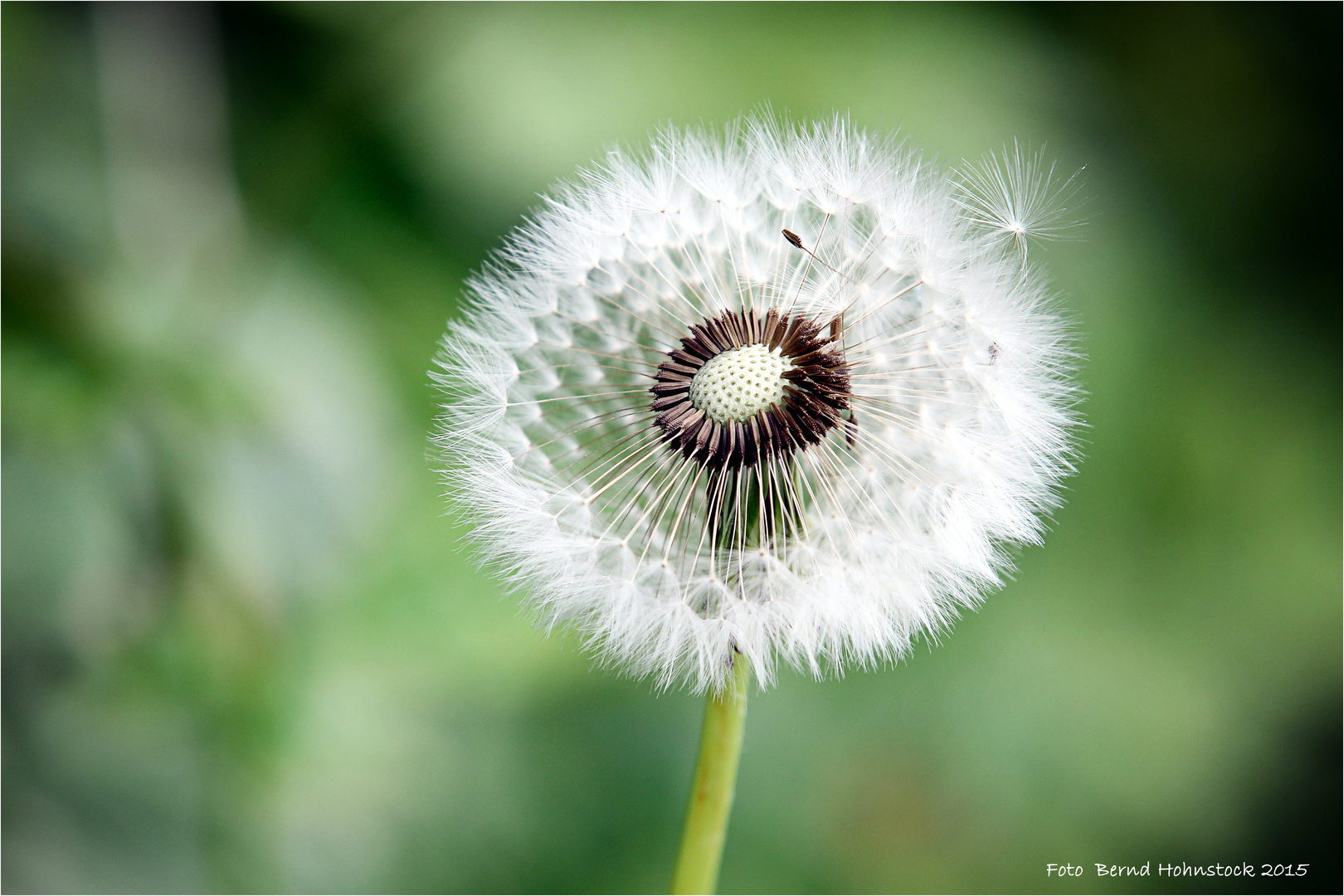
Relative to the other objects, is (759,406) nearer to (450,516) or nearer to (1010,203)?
(1010,203)

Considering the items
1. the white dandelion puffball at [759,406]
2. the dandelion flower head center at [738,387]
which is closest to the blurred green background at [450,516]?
the white dandelion puffball at [759,406]

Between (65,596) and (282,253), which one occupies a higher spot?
(282,253)

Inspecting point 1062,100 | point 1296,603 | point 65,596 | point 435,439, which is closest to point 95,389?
point 65,596

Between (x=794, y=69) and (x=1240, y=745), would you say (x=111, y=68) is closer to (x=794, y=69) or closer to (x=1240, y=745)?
(x=794, y=69)

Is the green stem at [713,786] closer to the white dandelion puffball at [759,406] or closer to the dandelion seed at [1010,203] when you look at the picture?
the white dandelion puffball at [759,406]

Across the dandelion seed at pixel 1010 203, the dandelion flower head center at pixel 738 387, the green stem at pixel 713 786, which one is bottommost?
the green stem at pixel 713 786
